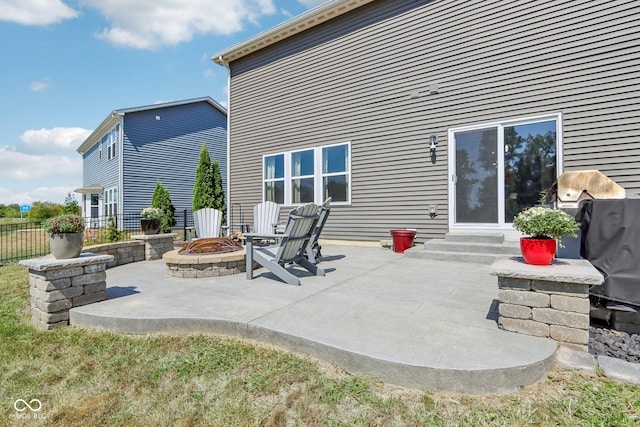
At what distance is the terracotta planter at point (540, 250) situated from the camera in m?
2.45

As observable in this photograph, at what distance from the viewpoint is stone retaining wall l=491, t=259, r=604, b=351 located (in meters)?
2.13

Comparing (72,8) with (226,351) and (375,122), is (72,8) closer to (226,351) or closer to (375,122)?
(375,122)

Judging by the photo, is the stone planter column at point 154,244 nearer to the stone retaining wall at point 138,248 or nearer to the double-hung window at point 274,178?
the stone retaining wall at point 138,248

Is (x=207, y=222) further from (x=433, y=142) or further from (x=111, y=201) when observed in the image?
(x=111, y=201)

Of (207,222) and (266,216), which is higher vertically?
(266,216)

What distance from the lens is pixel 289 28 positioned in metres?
8.19

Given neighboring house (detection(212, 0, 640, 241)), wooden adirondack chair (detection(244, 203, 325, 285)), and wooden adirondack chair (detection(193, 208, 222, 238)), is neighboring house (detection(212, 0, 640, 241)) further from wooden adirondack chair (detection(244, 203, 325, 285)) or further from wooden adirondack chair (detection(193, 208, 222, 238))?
wooden adirondack chair (detection(244, 203, 325, 285))

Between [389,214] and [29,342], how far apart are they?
5872 millimetres

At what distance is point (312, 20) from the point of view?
Result: 7.88 meters

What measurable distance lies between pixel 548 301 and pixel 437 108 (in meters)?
5.01

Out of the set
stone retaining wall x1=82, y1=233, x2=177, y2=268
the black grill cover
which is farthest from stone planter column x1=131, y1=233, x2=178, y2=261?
the black grill cover

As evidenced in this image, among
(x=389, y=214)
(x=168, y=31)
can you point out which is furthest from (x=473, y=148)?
(x=168, y=31)

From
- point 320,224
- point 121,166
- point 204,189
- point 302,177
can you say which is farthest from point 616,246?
point 121,166

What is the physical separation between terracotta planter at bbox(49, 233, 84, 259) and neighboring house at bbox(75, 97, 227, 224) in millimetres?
11689
